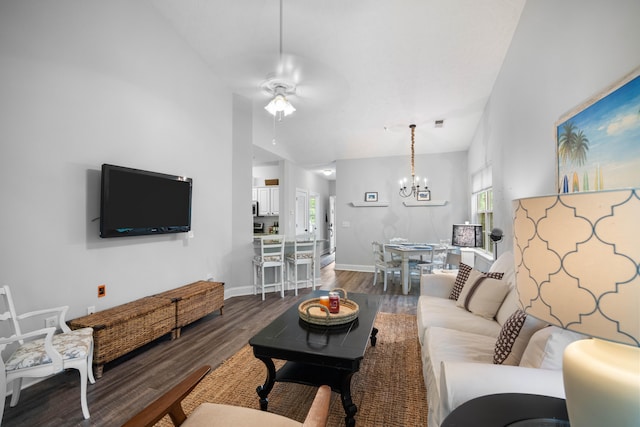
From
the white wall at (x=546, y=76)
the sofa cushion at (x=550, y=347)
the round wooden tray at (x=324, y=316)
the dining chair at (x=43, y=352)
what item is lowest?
the dining chair at (x=43, y=352)

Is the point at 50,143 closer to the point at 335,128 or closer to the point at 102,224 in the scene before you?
the point at 102,224

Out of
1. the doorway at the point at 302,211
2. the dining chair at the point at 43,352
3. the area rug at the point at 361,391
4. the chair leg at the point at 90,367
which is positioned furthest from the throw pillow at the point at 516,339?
the doorway at the point at 302,211

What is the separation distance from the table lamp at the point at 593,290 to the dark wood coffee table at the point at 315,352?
3.70 ft

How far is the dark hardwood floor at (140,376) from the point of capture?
1.74 meters

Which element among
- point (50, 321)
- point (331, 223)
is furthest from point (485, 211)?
point (331, 223)

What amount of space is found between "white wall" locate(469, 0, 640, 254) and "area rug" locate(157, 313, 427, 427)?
5.86 ft

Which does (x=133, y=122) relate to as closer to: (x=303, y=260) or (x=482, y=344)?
(x=303, y=260)

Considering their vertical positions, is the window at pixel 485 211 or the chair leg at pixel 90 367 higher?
the window at pixel 485 211

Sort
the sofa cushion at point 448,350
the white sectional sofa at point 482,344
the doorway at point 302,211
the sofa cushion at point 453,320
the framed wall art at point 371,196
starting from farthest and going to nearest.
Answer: the doorway at point 302,211, the framed wall art at point 371,196, the sofa cushion at point 453,320, the sofa cushion at point 448,350, the white sectional sofa at point 482,344

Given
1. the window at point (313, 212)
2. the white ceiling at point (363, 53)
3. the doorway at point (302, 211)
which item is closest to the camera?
the white ceiling at point (363, 53)

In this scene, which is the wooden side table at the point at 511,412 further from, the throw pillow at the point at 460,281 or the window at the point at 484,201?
the window at the point at 484,201

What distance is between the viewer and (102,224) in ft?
7.98

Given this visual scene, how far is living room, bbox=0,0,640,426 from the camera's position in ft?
6.21

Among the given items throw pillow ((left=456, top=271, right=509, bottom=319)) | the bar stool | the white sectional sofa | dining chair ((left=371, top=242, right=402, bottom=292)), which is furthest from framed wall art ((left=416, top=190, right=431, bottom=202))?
throw pillow ((left=456, top=271, right=509, bottom=319))
